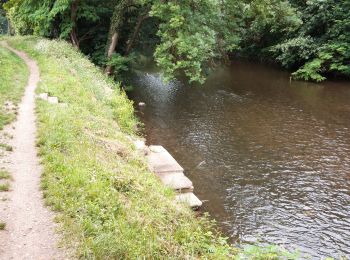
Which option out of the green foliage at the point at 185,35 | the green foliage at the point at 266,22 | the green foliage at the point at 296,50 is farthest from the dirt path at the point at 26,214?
the green foliage at the point at 296,50

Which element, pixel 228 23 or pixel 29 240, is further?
pixel 228 23

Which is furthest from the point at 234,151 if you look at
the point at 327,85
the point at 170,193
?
the point at 327,85

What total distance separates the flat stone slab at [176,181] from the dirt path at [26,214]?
3585mm

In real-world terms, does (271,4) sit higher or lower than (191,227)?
higher

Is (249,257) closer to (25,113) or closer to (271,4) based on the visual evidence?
(25,113)

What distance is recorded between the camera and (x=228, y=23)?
67.8 ft

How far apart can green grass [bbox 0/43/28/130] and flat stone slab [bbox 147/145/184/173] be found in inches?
170

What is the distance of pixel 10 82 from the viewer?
15836mm

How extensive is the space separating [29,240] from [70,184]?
1.75 meters

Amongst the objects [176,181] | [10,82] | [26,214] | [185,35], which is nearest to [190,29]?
[185,35]

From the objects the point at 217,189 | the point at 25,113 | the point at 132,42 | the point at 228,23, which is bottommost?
the point at 217,189

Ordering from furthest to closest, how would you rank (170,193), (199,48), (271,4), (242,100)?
(242,100), (271,4), (199,48), (170,193)

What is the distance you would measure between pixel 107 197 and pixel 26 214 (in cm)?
147

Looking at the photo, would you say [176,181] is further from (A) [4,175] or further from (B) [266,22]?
(B) [266,22]
